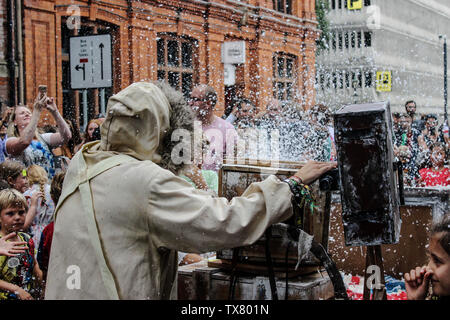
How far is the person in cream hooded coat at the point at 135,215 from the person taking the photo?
2.00 meters

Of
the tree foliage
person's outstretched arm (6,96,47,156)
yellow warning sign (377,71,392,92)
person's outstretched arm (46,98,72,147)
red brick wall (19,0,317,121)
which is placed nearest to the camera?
person's outstretched arm (6,96,47,156)

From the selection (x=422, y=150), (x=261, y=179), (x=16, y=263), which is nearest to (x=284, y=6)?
(x=422, y=150)

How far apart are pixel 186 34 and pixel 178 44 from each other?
1.04ft

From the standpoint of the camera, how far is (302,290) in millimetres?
2332

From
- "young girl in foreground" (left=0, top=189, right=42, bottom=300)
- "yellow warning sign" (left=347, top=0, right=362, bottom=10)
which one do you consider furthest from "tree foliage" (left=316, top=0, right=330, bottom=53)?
"young girl in foreground" (left=0, top=189, right=42, bottom=300)

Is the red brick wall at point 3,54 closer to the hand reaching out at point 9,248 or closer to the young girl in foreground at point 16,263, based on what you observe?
the young girl in foreground at point 16,263

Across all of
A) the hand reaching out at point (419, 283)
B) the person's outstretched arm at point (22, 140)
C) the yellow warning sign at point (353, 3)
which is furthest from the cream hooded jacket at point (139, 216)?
the yellow warning sign at point (353, 3)

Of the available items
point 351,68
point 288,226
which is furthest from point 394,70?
point 288,226

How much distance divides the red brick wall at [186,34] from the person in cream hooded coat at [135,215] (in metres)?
6.90

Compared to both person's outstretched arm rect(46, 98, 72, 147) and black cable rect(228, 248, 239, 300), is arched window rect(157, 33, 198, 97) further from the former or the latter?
black cable rect(228, 248, 239, 300)

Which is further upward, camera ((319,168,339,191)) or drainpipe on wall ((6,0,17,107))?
drainpipe on wall ((6,0,17,107))

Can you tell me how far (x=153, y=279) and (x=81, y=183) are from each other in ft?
1.56

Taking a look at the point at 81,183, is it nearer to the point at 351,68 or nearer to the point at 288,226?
the point at 288,226

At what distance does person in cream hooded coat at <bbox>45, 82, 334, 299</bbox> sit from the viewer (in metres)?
2.00
